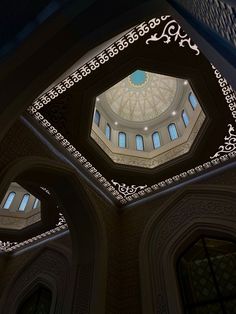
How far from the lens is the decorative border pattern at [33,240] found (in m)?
5.26

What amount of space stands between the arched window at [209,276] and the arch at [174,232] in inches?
5.9

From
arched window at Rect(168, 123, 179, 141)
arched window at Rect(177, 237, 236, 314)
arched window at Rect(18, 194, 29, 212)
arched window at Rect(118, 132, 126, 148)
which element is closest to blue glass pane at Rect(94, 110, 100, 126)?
arched window at Rect(118, 132, 126, 148)

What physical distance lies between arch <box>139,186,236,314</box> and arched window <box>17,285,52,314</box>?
222 cm

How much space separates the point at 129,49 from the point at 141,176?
85.7 inches

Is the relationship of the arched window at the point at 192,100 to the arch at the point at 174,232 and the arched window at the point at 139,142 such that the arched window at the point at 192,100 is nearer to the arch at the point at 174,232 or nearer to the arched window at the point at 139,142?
the arched window at the point at 139,142

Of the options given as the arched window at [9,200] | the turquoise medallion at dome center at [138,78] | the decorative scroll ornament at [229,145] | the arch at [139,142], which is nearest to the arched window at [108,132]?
the arch at [139,142]

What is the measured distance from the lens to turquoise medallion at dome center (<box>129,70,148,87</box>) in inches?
241

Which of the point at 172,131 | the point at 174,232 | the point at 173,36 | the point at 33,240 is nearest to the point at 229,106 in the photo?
the point at 173,36

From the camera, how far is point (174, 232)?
401cm

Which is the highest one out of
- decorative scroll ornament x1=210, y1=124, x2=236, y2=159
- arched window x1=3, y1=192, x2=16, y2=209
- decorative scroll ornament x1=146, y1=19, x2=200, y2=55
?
arched window x1=3, y1=192, x2=16, y2=209

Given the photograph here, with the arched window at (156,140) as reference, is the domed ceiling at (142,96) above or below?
above

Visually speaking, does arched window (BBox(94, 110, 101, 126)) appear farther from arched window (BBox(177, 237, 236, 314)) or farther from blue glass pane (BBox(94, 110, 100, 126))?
arched window (BBox(177, 237, 236, 314))

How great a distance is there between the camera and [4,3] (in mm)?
1351

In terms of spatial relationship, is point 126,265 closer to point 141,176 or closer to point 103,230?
point 103,230
